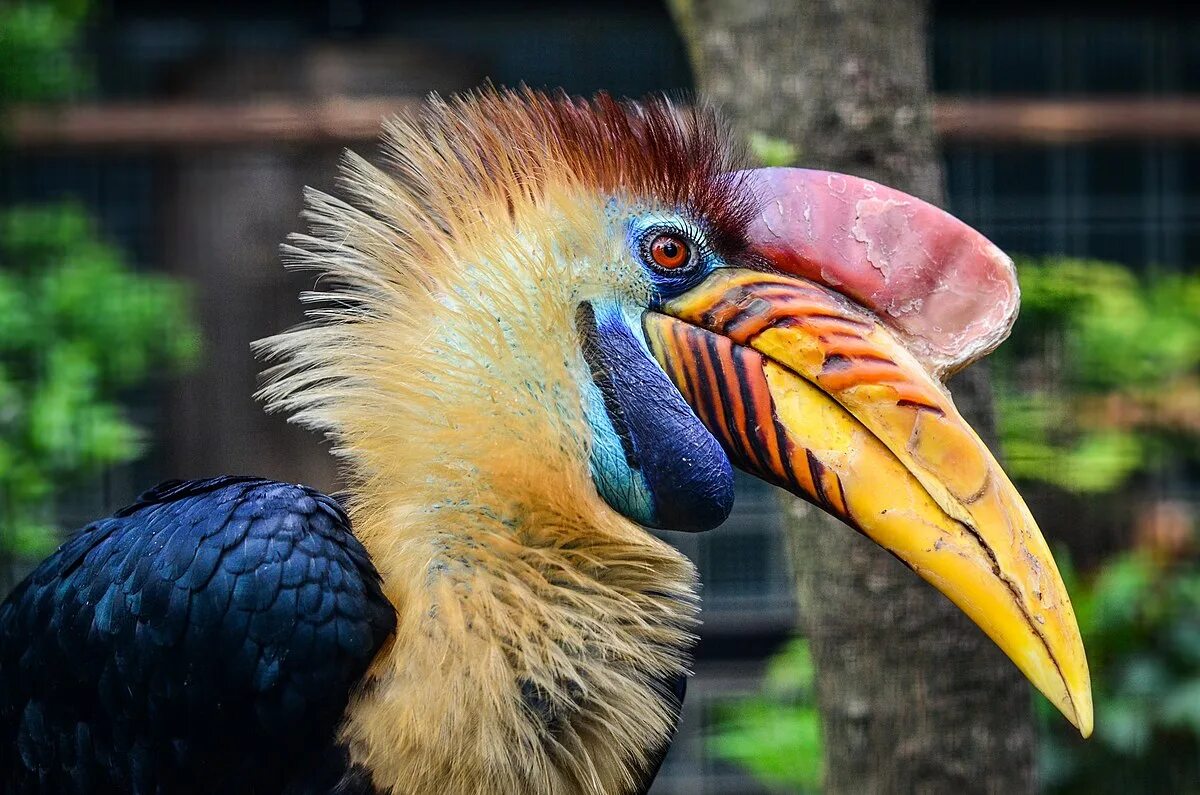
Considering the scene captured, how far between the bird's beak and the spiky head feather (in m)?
0.14

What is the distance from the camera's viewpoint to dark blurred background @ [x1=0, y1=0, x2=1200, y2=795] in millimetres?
5266

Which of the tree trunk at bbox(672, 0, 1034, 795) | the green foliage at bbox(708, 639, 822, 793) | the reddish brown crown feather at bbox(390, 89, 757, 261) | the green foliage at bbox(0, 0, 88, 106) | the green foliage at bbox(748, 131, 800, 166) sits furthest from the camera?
the green foliage at bbox(0, 0, 88, 106)

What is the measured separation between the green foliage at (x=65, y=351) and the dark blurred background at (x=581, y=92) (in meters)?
0.01

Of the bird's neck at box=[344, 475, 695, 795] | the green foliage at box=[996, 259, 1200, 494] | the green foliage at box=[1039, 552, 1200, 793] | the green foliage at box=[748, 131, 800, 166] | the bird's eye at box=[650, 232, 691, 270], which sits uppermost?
the bird's eye at box=[650, 232, 691, 270]

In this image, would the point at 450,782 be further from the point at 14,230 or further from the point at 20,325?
the point at 14,230

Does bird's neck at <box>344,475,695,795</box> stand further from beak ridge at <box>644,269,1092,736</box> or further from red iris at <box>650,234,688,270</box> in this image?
red iris at <box>650,234,688,270</box>

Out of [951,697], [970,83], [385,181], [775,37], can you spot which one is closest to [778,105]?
[775,37]

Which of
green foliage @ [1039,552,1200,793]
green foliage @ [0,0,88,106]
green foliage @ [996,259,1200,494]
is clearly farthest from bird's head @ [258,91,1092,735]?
green foliage @ [0,0,88,106]

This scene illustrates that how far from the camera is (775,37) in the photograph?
3564 millimetres

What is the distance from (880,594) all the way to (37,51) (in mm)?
4322

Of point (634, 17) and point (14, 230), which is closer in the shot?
point (14, 230)

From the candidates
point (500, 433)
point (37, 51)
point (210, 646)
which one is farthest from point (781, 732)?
point (37, 51)

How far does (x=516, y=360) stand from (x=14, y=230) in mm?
3940

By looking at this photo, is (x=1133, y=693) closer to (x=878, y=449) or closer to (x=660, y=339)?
(x=878, y=449)
